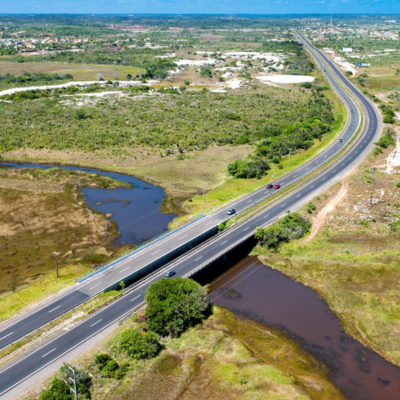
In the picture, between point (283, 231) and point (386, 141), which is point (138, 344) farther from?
point (386, 141)

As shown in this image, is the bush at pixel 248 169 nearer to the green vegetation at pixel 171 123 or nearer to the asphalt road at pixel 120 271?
the asphalt road at pixel 120 271

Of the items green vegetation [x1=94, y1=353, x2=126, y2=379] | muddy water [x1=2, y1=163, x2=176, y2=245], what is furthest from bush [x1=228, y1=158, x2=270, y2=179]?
green vegetation [x1=94, y1=353, x2=126, y2=379]

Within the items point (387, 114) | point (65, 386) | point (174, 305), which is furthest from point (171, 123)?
point (65, 386)

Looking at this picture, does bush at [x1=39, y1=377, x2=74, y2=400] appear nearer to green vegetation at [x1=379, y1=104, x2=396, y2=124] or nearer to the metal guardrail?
the metal guardrail

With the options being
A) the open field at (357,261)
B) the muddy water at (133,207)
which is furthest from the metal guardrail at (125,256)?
the open field at (357,261)

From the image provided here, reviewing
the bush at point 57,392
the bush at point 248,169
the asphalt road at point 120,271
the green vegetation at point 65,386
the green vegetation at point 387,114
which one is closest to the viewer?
the bush at point 57,392

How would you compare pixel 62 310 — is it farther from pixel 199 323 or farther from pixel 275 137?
pixel 275 137
